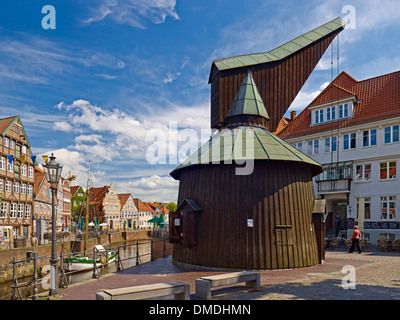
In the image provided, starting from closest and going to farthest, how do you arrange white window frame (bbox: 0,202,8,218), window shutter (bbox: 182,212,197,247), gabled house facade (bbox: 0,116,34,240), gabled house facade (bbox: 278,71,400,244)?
1. window shutter (bbox: 182,212,197,247)
2. gabled house facade (bbox: 278,71,400,244)
3. white window frame (bbox: 0,202,8,218)
4. gabled house facade (bbox: 0,116,34,240)

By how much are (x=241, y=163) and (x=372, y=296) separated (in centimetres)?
742

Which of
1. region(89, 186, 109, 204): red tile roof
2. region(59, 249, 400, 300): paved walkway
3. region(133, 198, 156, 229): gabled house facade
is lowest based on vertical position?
region(133, 198, 156, 229): gabled house facade

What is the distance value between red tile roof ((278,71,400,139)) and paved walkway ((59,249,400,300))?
15205mm

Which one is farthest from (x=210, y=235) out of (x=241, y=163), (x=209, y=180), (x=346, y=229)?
(x=346, y=229)

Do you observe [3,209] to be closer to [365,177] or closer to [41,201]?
[41,201]

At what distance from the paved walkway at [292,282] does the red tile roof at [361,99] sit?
15.2 metres

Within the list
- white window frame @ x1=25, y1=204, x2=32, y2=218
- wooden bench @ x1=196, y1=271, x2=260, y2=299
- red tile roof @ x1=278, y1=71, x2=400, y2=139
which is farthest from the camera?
white window frame @ x1=25, y1=204, x2=32, y2=218

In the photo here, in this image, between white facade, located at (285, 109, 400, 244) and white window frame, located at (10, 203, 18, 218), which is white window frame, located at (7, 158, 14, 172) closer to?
white window frame, located at (10, 203, 18, 218)

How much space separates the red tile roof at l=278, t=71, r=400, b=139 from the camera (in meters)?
28.5

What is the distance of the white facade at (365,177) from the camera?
27.5m

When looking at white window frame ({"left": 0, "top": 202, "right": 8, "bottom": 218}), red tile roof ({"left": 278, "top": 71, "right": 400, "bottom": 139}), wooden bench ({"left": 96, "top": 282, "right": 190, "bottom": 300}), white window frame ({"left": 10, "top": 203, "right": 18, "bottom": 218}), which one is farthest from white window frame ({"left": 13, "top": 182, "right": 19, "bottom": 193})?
wooden bench ({"left": 96, "top": 282, "right": 190, "bottom": 300})

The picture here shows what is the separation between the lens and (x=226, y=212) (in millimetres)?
15523

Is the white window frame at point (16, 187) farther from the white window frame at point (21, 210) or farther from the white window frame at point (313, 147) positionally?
the white window frame at point (313, 147)
